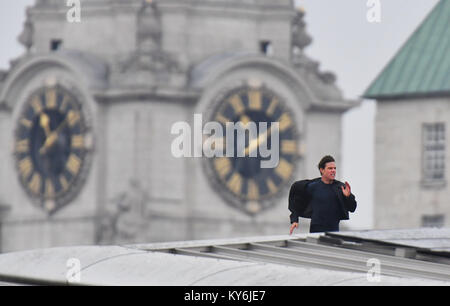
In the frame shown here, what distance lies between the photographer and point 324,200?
31141 millimetres

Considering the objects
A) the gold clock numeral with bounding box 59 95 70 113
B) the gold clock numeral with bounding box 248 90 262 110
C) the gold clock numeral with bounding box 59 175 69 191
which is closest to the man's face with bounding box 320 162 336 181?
the gold clock numeral with bounding box 248 90 262 110

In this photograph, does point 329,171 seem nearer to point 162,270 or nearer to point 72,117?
point 162,270

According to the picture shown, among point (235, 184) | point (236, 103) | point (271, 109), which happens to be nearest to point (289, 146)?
point (271, 109)

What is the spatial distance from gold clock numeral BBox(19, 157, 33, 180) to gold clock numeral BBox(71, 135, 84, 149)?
1841 mm

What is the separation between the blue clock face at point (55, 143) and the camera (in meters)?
92.4

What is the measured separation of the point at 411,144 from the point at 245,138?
→ 610cm

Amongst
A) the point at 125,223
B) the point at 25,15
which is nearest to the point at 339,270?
the point at 125,223

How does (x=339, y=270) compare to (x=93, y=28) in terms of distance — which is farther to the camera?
(x=93, y=28)

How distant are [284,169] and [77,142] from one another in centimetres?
712

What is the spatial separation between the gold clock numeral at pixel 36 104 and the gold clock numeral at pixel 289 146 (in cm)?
838

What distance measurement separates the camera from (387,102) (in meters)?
93.1

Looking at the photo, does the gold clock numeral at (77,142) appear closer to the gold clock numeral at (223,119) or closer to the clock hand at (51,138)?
the clock hand at (51,138)

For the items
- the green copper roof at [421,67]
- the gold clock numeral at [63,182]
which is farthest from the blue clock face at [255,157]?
the gold clock numeral at [63,182]

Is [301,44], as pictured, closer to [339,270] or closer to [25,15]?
[25,15]
